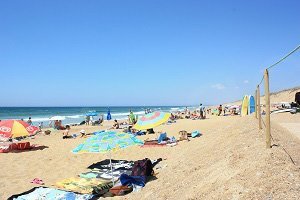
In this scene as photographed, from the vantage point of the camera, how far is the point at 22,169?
11.6 meters

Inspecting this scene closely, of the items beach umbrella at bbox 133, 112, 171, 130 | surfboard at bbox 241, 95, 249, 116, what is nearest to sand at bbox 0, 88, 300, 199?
beach umbrella at bbox 133, 112, 171, 130

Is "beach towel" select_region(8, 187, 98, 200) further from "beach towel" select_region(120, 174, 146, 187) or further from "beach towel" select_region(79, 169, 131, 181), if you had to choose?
"beach towel" select_region(79, 169, 131, 181)

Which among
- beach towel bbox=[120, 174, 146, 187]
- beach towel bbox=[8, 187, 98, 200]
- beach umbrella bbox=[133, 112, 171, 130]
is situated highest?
beach umbrella bbox=[133, 112, 171, 130]

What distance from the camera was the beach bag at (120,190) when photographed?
7738 mm

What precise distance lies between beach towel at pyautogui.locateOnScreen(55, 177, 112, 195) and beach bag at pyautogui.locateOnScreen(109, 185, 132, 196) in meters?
0.42

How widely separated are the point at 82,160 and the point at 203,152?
5378 mm

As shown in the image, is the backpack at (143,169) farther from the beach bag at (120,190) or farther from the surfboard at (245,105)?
the surfboard at (245,105)

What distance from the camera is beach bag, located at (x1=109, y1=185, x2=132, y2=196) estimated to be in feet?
25.4

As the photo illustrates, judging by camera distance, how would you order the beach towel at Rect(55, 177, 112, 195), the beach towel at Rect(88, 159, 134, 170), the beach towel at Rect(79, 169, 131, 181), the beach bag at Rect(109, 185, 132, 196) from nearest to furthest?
the beach bag at Rect(109, 185, 132, 196), the beach towel at Rect(55, 177, 112, 195), the beach towel at Rect(79, 169, 131, 181), the beach towel at Rect(88, 159, 134, 170)

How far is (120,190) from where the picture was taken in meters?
7.78

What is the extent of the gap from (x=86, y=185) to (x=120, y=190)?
53.6 inches

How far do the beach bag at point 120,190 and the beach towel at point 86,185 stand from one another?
0.42 meters

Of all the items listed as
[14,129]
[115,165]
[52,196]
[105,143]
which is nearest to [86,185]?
[52,196]

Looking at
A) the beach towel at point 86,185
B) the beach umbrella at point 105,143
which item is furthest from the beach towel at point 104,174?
the beach umbrella at point 105,143
